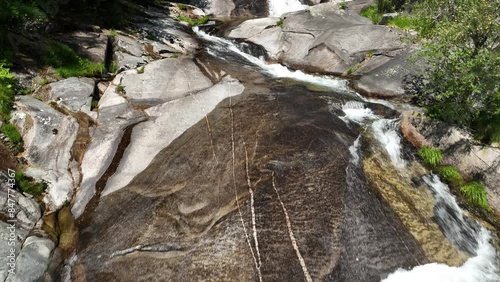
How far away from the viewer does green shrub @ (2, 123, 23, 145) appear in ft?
35.7

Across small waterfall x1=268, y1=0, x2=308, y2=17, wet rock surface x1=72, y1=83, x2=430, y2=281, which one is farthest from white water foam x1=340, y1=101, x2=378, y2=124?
small waterfall x1=268, y1=0, x2=308, y2=17

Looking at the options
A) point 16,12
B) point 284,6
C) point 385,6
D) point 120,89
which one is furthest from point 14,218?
point 284,6

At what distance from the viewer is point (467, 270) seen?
8703 mm

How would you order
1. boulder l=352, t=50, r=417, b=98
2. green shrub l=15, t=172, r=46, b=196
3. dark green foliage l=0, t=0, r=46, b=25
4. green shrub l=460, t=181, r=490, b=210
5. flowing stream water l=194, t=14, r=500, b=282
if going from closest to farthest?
1. flowing stream water l=194, t=14, r=500, b=282
2. green shrub l=15, t=172, r=46, b=196
3. green shrub l=460, t=181, r=490, b=210
4. dark green foliage l=0, t=0, r=46, b=25
5. boulder l=352, t=50, r=417, b=98

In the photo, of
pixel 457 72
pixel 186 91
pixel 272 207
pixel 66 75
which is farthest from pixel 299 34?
pixel 272 207

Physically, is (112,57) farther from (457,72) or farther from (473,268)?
(473,268)

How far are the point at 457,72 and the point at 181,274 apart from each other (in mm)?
11114

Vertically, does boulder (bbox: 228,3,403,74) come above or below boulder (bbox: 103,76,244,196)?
above

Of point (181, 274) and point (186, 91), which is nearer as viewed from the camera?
point (181, 274)

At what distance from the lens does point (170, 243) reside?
825 centimetres

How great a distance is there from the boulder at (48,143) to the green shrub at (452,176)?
12.6 meters

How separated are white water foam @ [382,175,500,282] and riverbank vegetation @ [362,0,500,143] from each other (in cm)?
423

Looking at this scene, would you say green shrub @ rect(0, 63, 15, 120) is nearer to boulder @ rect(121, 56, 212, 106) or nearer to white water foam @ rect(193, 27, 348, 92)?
boulder @ rect(121, 56, 212, 106)

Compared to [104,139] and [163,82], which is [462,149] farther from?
[104,139]
